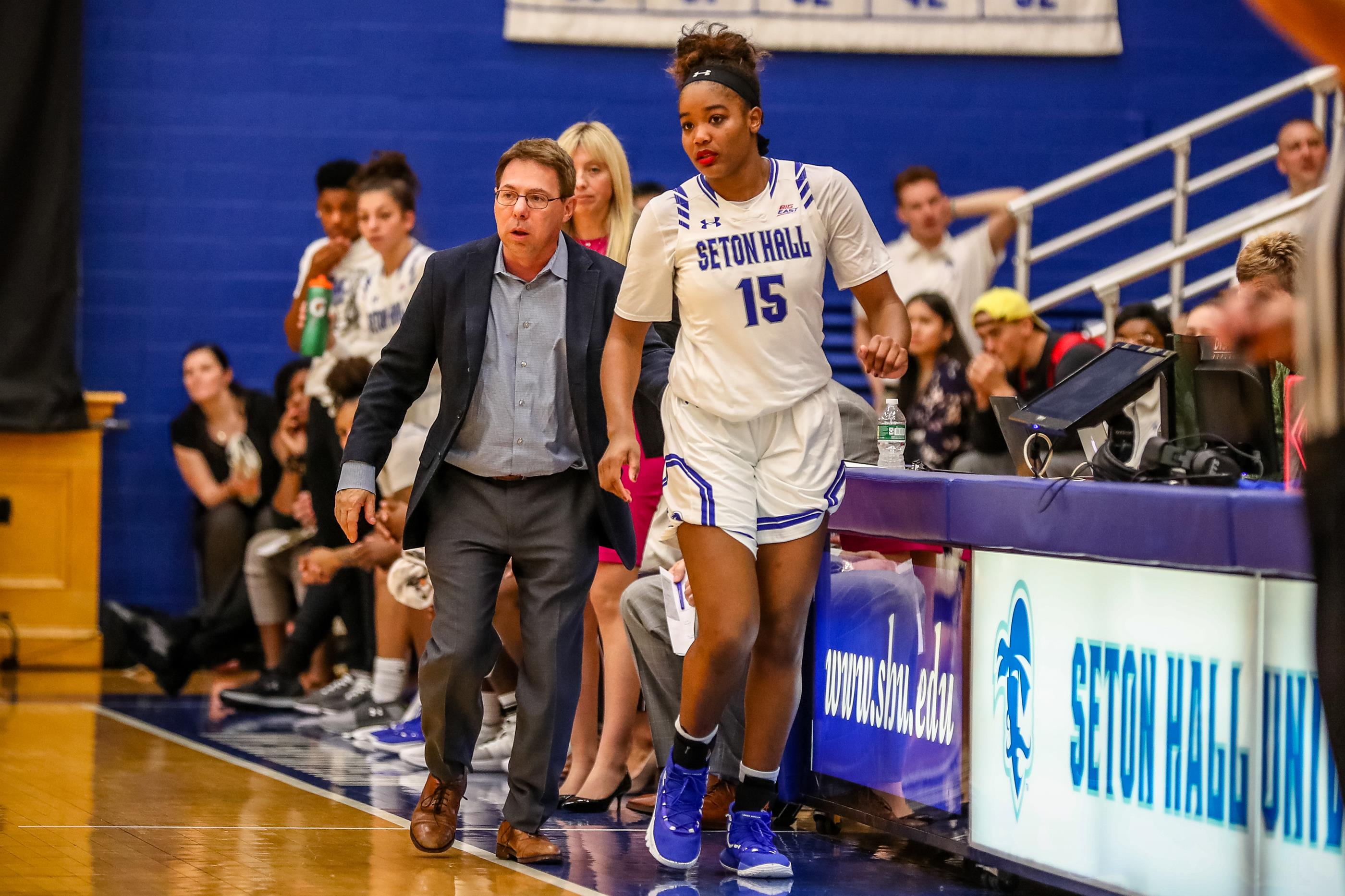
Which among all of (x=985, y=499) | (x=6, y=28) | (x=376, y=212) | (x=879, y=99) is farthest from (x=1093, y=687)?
(x=6, y=28)

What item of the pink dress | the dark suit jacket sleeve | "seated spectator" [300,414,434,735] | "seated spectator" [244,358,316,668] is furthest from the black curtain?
the dark suit jacket sleeve

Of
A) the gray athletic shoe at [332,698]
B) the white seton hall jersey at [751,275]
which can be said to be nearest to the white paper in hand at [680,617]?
the white seton hall jersey at [751,275]

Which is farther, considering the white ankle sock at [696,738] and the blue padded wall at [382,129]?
the blue padded wall at [382,129]

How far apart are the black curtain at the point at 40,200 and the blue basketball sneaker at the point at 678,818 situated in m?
4.81

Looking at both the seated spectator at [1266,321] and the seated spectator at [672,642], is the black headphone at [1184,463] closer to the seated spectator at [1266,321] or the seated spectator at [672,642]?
the seated spectator at [672,642]

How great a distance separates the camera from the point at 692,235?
12.0 ft

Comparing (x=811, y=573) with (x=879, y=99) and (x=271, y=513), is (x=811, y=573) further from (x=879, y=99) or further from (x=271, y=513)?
(x=879, y=99)

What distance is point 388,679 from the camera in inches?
235

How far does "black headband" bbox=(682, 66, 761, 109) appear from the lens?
3617 mm

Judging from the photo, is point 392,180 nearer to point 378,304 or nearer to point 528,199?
point 378,304

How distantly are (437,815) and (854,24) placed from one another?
5751mm

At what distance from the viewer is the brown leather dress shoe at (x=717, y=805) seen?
4.33 m

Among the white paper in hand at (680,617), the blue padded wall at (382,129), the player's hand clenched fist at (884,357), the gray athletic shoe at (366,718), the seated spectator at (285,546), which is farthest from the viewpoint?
the blue padded wall at (382,129)

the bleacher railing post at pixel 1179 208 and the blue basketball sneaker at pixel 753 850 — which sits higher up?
the bleacher railing post at pixel 1179 208
